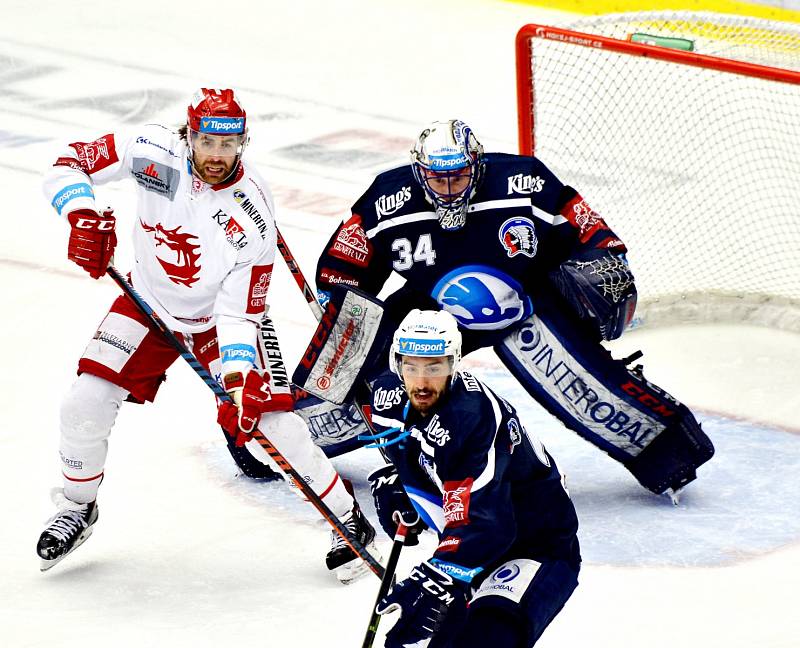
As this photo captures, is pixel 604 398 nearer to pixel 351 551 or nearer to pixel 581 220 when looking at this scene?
pixel 581 220

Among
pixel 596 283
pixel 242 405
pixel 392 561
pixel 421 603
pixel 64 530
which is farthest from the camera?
pixel 596 283

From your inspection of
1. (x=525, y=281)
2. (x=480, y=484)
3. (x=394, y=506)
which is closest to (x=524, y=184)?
(x=525, y=281)

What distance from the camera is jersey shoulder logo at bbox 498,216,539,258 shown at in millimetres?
4352

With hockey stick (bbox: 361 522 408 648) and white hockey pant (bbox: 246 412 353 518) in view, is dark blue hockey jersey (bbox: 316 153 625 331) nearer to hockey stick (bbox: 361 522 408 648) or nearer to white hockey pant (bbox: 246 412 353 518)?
white hockey pant (bbox: 246 412 353 518)

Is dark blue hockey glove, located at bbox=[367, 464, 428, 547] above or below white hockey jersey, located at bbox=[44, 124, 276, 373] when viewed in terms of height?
below

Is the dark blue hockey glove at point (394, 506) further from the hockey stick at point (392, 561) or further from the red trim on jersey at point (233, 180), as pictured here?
the red trim on jersey at point (233, 180)

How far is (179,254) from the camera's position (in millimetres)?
4082

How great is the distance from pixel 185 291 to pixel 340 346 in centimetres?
56

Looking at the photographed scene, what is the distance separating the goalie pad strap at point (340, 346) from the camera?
14.6 ft

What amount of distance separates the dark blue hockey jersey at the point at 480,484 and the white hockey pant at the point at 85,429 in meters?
1.13

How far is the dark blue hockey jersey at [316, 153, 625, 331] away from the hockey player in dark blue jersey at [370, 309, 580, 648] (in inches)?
46.5

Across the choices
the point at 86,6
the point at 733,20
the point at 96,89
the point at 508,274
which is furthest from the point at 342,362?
Result: the point at 86,6

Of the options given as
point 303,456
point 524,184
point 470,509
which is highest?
point 524,184

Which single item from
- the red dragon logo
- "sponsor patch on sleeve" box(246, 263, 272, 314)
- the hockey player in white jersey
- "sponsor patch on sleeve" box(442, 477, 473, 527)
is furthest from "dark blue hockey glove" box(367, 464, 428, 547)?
the red dragon logo
